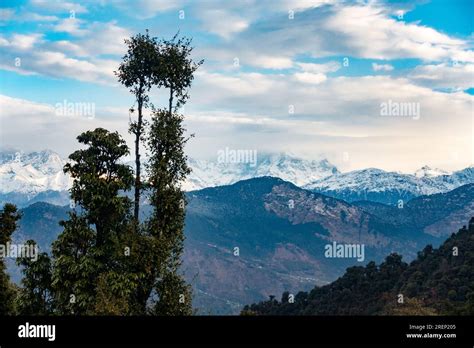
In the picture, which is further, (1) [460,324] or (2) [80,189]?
(2) [80,189]

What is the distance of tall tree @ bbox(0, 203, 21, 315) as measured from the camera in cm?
4784

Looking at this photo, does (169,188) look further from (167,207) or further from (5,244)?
(5,244)

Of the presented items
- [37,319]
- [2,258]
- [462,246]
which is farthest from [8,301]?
[462,246]

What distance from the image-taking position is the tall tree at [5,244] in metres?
47.8

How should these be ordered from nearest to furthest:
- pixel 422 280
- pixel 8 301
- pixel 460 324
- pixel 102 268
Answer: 1. pixel 460 324
2. pixel 102 268
3. pixel 8 301
4. pixel 422 280

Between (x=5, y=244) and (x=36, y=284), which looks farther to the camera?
(x=5, y=244)

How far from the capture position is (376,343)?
18562 mm

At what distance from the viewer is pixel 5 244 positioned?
49.4 metres

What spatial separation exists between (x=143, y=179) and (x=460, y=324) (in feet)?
89.7

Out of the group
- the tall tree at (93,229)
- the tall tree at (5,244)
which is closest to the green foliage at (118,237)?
the tall tree at (93,229)

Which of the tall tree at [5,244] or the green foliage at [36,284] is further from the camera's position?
the tall tree at [5,244]

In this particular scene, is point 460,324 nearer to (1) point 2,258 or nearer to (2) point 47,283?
(2) point 47,283

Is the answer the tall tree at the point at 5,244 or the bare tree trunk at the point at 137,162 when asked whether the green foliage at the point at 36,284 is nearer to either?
the tall tree at the point at 5,244

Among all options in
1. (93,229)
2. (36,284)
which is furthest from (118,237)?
(36,284)
